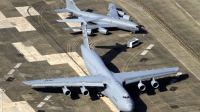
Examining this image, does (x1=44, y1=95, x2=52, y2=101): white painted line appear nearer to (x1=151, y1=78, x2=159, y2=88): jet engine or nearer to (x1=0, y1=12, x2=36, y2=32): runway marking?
(x1=151, y1=78, x2=159, y2=88): jet engine

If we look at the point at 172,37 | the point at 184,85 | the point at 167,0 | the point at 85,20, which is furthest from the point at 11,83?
the point at 167,0

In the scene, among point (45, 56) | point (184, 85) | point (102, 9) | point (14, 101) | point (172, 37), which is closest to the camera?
point (14, 101)

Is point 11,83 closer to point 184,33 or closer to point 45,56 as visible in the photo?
point 45,56

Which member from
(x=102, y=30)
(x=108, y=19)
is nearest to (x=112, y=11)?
(x=108, y=19)

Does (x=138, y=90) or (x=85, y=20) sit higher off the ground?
(x=85, y=20)

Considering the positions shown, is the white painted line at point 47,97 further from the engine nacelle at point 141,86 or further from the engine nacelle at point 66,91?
the engine nacelle at point 141,86

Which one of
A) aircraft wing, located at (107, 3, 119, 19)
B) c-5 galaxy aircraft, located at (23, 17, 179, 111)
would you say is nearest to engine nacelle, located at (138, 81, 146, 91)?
c-5 galaxy aircraft, located at (23, 17, 179, 111)

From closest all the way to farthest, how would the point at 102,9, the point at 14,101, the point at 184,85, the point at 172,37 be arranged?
the point at 14,101
the point at 184,85
the point at 172,37
the point at 102,9

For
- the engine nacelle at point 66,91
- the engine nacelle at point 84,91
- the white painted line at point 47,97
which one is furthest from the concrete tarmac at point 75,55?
the engine nacelle at point 84,91

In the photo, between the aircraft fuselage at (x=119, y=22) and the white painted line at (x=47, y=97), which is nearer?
the white painted line at (x=47, y=97)
